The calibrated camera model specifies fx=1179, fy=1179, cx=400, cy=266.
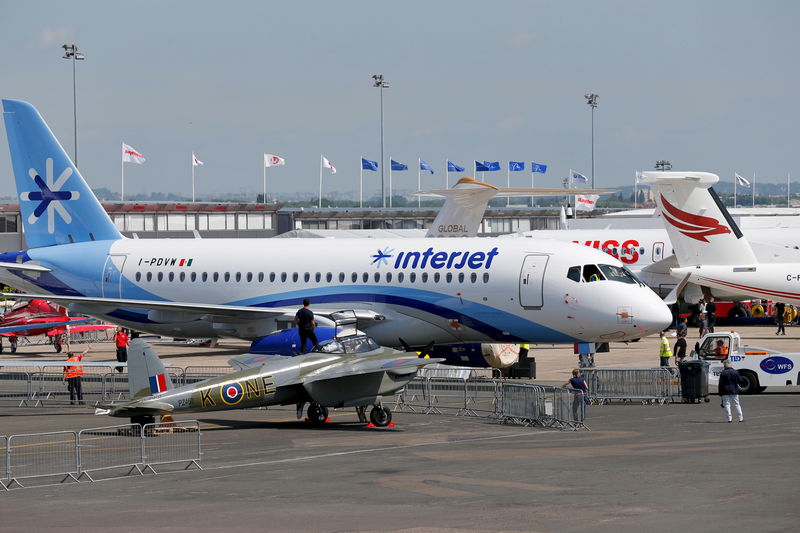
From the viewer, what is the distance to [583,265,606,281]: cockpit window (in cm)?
3434

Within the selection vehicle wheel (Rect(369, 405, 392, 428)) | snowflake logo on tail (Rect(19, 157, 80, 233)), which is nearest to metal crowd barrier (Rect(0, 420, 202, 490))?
vehicle wheel (Rect(369, 405, 392, 428))

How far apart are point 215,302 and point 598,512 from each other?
25.7 meters

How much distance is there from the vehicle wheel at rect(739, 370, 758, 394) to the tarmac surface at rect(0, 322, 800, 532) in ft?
15.6

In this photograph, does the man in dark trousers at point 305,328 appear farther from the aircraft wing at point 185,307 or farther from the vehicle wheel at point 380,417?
the aircraft wing at point 185,307

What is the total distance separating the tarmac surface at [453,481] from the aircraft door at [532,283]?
6299 mm

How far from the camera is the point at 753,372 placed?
110ft

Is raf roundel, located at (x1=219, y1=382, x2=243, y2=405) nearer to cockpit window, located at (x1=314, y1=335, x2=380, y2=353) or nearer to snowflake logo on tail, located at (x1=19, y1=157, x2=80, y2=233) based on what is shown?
cockpit window, located at (x1=314, y1=335, x2=380, y2=353)

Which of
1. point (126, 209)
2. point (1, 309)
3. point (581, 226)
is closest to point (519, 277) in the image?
point (581, 226)

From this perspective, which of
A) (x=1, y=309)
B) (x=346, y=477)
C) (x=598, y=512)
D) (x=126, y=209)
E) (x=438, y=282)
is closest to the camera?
(x=598, y=512)

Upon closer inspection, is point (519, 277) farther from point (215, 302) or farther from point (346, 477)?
point (346, 477)

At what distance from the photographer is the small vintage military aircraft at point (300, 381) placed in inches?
958

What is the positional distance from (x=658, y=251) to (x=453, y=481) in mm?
46031

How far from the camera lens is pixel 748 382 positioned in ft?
111

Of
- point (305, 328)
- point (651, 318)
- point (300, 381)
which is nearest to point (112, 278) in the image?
point (305, 328)
